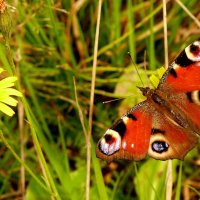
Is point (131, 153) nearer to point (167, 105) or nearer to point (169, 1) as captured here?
point (167, 105)

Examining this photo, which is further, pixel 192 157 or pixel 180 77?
pixel 192 157

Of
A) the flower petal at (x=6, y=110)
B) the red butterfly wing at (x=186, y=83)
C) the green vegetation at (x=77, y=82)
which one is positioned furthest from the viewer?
the green vegetation at (x=77, y=82)

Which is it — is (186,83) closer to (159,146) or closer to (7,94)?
(159,146)

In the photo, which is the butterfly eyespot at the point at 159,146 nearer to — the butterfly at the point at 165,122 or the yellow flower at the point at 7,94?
the butterfly at the point at 165,122

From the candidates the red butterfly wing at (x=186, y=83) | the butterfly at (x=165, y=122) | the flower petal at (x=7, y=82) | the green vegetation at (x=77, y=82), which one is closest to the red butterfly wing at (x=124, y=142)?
the butterfly at (x=165, y=122)

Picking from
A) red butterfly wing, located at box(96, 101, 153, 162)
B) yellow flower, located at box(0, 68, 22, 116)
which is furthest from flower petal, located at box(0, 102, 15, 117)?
red butterfly wing, located at box(96, 101, 153, 162)

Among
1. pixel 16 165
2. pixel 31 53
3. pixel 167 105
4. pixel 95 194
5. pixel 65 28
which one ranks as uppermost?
pixel 65 28

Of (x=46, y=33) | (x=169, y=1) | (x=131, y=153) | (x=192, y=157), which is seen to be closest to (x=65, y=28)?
(x=46, y=33)
